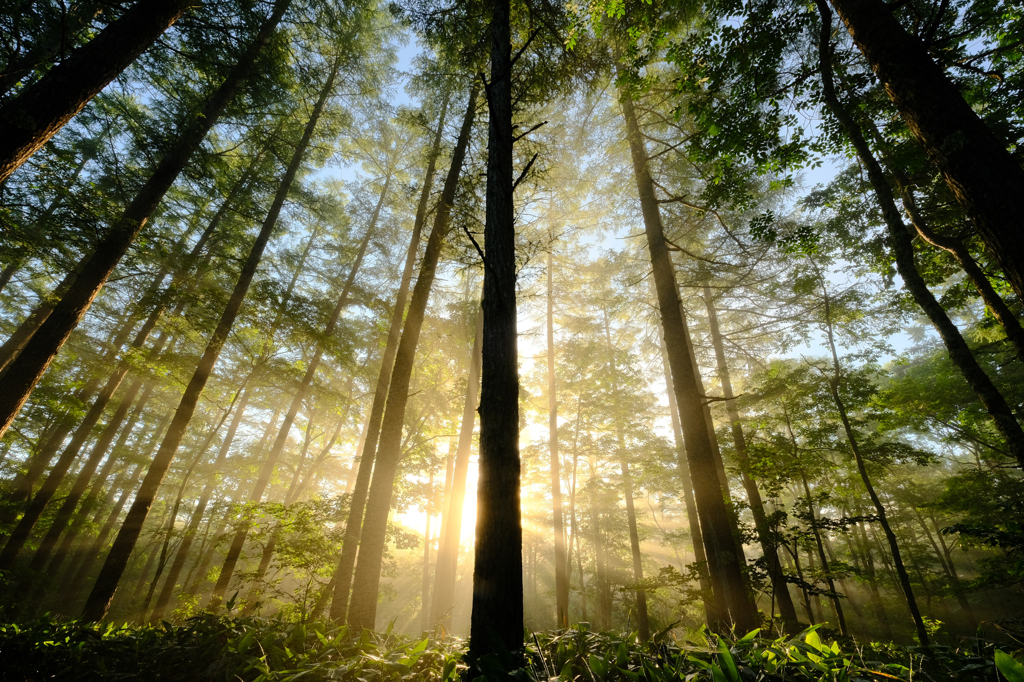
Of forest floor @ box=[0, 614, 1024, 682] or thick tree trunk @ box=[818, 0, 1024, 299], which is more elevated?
thick tree trunk @ box=[818, 0, 1024, 299]

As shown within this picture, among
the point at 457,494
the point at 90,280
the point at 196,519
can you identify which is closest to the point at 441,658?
the point at 90,280

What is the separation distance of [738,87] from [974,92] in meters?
5.67

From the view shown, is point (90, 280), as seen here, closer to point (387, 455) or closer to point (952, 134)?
point (387, 455)

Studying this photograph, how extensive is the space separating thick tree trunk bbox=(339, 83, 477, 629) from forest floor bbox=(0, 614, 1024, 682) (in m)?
2.69

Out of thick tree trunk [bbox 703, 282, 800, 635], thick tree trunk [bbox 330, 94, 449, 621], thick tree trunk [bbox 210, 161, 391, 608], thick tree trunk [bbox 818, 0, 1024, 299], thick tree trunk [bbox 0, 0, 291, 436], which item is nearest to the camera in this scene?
thick tree trunk [bbox 818, 0, 1024, 299]

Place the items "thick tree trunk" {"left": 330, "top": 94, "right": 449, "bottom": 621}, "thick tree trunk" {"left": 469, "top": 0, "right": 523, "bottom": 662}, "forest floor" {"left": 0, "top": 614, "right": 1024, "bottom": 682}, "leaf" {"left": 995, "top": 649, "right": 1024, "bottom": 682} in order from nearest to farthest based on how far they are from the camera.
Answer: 1. "leaf" {"left": 995, "top": 649, "right": 1024, "bottom": 682}
2. "forest floor" {"left": 0, "top": 614, "right": 1024, "bottom": 682}
3. "thick tree trunk" {"left": 469, "top": 0, "right": 523, "bottom": 662}
4. "thick tree trunk" {"left": 330, "top": 94, "right": 449, "bottom": 621}

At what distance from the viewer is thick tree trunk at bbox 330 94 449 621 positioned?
19.3 ft

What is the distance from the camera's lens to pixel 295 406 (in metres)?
11.7

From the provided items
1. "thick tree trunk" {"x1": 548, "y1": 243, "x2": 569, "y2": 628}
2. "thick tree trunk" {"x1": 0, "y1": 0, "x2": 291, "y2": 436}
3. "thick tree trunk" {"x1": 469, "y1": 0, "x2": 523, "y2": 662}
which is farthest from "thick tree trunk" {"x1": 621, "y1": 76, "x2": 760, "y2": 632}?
"thick tree trunk" {"x1": 0, "y1": 0, "x2": 291, "y2": 436}

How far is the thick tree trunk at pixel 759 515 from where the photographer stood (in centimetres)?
573

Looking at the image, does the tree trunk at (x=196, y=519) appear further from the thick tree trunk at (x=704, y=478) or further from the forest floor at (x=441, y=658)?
the thick tree trunk at (x=704, y=478)

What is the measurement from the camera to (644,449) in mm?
16141

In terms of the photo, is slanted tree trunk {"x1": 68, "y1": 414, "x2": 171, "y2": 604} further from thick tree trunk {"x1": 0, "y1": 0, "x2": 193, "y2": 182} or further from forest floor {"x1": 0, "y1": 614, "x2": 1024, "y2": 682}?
thick tree trunk {"x1": 0, "y1": 0, "x2": 193, "y2": 182}

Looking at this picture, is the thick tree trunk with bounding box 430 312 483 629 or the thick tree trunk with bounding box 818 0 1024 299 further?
the thick tree trunk with bounding box 430 312 483 629
